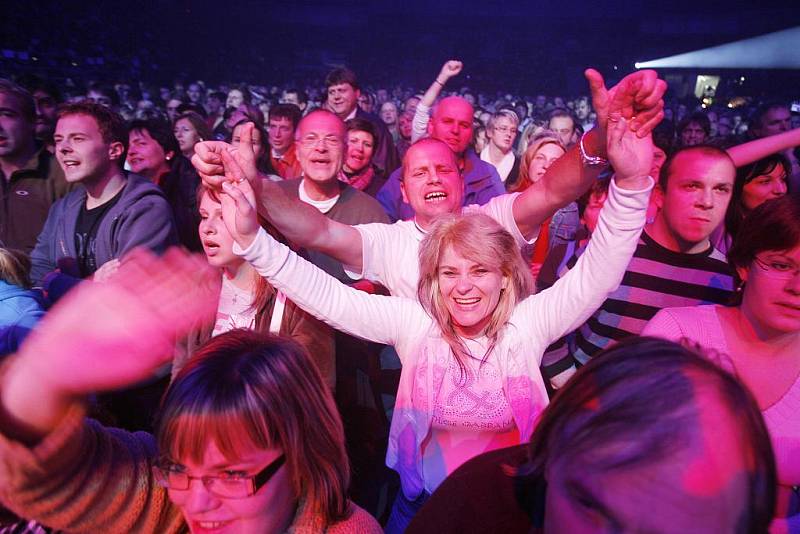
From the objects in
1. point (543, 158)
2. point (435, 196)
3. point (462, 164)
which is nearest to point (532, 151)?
point (543, 158)

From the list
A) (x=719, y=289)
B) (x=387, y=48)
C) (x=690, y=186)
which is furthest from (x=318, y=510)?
(x=387, y=48)

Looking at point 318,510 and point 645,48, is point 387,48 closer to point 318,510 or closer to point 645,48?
point 645,48

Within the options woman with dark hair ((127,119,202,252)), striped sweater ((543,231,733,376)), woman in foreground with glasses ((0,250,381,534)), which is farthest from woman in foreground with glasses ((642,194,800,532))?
woman with dark hair ((127,119,202,252))

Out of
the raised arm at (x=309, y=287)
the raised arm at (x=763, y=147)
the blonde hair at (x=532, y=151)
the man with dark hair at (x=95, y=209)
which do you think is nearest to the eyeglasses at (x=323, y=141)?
the man with dark hair at (x=95, y=209)

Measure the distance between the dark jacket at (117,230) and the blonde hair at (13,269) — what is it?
0.53 m

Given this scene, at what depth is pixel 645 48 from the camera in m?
23.4

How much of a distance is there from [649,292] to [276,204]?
156cm

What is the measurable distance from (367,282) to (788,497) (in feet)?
5.27

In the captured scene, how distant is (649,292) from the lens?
7.13ft

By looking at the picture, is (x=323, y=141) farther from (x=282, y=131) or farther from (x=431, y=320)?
(x=282, y=131)

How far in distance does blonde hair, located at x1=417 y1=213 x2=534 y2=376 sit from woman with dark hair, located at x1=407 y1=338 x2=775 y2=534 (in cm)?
87

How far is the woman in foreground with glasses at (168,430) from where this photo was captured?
84cm

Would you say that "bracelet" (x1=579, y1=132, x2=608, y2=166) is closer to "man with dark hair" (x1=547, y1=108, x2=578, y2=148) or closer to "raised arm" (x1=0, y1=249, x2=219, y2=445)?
"raised arm" (x1=0, y1=249, x2=219, y2=445)

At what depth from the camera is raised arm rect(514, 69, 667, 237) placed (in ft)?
5.35
